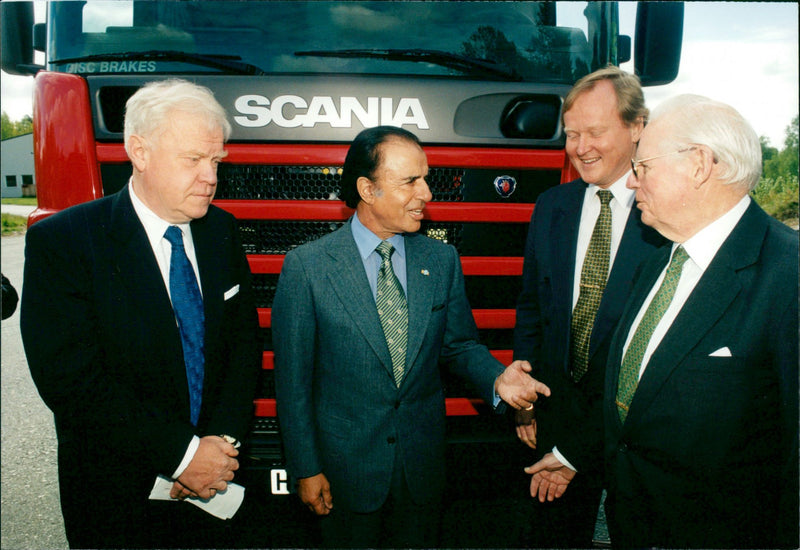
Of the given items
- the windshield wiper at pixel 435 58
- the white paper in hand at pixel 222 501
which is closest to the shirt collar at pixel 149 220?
the white paper in hand at pixel 222 501

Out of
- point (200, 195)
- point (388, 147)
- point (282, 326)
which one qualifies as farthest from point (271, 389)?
point (388, 147)

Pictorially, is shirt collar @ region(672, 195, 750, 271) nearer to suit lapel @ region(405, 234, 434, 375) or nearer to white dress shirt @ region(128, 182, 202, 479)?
suit lapel @ region(405, 234, 434, 375)

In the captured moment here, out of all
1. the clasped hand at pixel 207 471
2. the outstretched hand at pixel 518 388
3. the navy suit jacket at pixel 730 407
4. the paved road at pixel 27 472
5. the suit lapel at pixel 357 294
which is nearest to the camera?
the navy suit jacket at pixel 730 407

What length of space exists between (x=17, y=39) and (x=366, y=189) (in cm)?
200

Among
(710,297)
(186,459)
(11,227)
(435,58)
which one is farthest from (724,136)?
(11,227)

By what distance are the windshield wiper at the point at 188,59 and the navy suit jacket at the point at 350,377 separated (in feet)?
3.16

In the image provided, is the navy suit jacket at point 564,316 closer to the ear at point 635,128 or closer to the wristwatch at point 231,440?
the ear at point 635,128

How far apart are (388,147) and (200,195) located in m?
0.64

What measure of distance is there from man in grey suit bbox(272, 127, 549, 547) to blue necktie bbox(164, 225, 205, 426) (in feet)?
0.83

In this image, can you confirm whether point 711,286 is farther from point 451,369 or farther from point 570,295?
point 451,369

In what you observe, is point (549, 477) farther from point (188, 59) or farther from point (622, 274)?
point (188, 59)

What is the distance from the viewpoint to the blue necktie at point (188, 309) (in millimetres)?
1958

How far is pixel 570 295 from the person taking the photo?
2.35 m

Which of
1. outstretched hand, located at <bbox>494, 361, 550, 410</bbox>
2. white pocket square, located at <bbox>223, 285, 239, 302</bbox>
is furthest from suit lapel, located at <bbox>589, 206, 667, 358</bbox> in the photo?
white pocket square, located at <bbox>223, 285, 239, 302</bbox>
